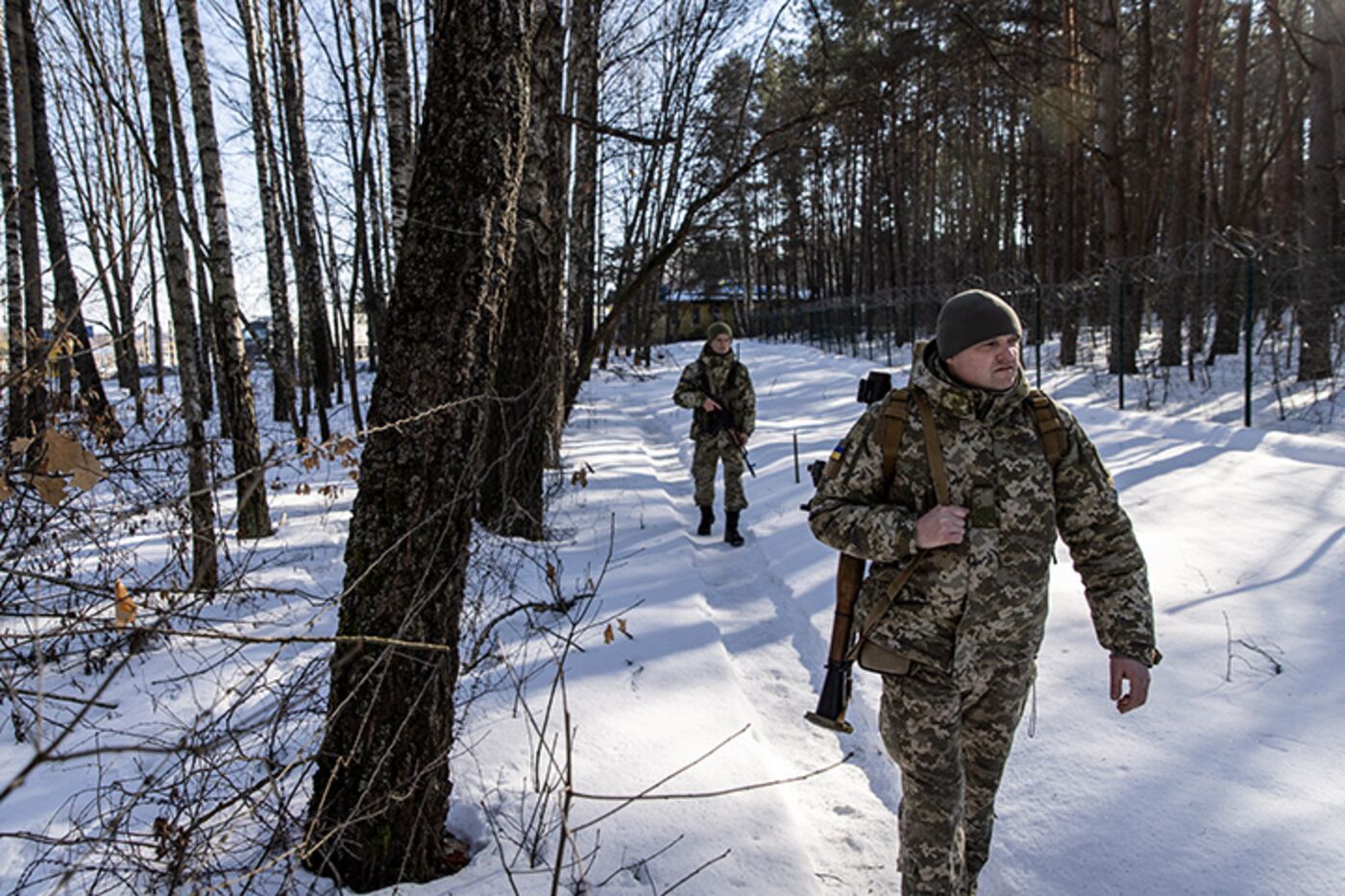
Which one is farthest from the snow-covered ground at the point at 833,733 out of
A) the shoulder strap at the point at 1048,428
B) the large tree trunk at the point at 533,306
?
the shoulder strap at the point at 1048,428

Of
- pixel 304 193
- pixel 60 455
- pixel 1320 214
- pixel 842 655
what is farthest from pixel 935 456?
pixel 1320 214

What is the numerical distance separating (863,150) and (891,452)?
3141 centimetres

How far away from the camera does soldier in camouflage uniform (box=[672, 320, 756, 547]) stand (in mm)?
6996

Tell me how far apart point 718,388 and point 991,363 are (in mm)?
4982

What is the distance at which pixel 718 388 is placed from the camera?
7.08 m

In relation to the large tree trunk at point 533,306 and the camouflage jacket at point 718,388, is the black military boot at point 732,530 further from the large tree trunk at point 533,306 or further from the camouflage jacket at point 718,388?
the large tree trunk at point 533,306

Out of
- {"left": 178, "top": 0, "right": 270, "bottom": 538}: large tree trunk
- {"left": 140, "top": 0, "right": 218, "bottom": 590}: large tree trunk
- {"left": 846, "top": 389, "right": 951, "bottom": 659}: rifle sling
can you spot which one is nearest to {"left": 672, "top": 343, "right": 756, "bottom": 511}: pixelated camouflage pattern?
{"left": 178, "top": 0, "right": 270, "bottom": 538}: large tree trunk

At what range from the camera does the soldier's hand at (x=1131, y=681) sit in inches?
85.1

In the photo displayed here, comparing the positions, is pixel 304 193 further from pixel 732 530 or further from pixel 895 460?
pixel 895 460

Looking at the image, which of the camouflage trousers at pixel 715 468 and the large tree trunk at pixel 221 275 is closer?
the large tree trunk at pixel 221 275

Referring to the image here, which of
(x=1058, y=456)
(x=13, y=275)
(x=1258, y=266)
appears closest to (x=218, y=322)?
(x=13, y=275)

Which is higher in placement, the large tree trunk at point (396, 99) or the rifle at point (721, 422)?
the large tree trunk at point (396, 99)

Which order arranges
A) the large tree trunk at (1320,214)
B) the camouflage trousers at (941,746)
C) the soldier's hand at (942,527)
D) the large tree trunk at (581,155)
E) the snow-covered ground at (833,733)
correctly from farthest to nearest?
the large tree trunk at (1320,214)
the large tree trunk at (581,155)
the snow-covered ground at (833,733)
the camouflage trousers at (941,746)
the soldier's hand at (942,527)

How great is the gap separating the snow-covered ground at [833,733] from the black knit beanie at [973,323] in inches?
49.6
